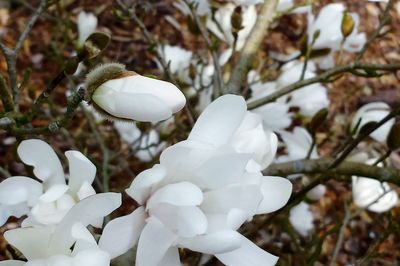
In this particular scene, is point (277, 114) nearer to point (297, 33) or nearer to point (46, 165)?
point (46, 165)

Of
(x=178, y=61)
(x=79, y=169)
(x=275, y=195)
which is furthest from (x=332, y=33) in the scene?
(x=79, y=169)

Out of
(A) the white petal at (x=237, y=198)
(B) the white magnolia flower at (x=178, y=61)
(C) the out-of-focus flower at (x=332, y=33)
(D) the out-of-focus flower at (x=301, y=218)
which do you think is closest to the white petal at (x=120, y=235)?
(A) the white petal at (x=237, y=198)

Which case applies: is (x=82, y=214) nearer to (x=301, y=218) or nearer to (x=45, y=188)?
(x=45, y=188)

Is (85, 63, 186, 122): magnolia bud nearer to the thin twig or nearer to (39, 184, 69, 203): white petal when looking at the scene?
(39, 184, 69, 203): white petal

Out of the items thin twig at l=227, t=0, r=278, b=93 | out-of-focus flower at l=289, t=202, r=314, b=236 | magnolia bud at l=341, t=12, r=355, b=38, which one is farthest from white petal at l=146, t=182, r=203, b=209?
out-of-focus flower at l=289, t=202, r=314, b=236

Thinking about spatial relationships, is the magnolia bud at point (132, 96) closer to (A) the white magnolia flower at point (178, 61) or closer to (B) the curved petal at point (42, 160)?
(B) the curved petal at point (42, 160)

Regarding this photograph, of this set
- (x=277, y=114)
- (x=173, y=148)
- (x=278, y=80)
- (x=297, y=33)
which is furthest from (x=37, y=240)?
(x=297, y=33)
